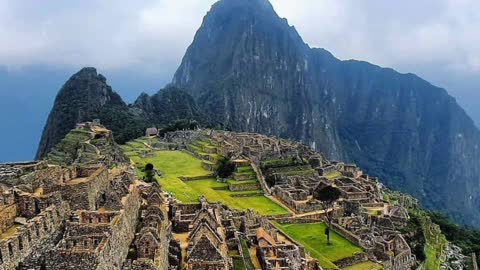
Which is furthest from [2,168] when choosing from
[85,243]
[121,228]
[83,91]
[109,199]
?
[83,91]

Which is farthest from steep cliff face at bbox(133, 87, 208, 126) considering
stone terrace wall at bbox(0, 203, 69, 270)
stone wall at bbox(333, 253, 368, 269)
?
stone terrace wall at bbox(0, 203, 69, 270)

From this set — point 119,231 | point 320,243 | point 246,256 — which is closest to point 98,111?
point 320,243

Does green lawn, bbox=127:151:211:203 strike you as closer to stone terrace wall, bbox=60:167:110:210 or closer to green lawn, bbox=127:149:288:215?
green lawn, bbox=127:149:288:215

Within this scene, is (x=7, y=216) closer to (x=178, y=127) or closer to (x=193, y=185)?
(x=193, y=185)

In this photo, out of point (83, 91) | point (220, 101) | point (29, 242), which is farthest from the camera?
point (220, 101)

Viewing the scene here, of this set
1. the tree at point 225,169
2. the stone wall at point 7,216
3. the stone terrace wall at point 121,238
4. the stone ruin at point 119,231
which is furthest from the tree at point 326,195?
the stone wall at point 7,216

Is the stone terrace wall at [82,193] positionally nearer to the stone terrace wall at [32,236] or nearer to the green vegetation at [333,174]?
the stone terrace wall at [32,236]

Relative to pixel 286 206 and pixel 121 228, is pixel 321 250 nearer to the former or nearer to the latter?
pixel 286 206
